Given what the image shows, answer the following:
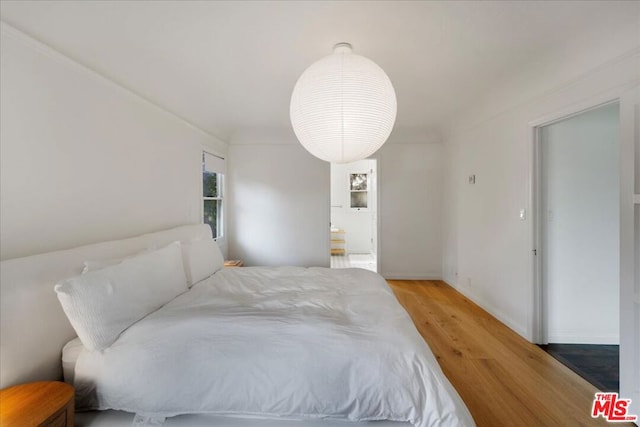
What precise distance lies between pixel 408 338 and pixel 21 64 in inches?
98.3

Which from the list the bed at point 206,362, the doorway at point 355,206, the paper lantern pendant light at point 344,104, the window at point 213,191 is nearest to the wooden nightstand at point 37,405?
the bed at point 206,362

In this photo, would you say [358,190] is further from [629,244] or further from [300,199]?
[629,244]

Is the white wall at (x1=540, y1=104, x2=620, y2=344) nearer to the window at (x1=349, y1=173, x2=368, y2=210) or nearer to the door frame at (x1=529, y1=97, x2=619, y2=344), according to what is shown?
the door frame at (x1=529, y1=97, x2=619, y2=344)

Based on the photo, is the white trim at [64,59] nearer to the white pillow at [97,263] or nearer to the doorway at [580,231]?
the white pillow at [97,263]

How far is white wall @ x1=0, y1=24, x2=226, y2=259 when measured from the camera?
1.40 m

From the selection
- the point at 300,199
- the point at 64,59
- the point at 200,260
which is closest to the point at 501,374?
the point at 200,260

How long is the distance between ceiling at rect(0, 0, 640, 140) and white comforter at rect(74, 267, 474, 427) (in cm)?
170

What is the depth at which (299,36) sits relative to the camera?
Result: 1.77 metres

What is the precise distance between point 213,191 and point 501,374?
3.89 meters

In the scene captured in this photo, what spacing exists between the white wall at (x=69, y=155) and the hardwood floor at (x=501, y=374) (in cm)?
277

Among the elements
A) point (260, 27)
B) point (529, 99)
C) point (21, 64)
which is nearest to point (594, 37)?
point (529, 99)

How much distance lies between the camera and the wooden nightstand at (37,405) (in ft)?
3.17

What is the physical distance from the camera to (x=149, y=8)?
1.45m

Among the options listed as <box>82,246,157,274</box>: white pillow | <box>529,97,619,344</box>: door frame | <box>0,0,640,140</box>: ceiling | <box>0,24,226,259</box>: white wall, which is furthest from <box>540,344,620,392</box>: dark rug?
<box>0,24,226,259</box>: white wall
